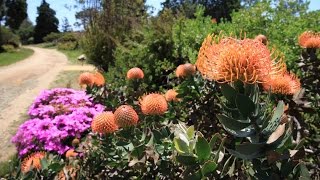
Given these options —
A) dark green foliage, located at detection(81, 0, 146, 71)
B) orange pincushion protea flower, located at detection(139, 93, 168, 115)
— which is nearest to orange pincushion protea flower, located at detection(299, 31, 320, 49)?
orange pincushion protea flower, located at detection(139, 93, 168, 115)

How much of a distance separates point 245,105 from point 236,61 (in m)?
0.17

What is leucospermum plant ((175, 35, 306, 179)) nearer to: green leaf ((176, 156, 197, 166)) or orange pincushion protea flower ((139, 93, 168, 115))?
green leaf ((176, 156, 197, 166))

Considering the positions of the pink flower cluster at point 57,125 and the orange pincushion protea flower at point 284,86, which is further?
the pink flower cluster at point 57,125

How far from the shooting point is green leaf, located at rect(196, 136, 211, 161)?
1.33m

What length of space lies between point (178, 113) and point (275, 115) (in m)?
1.67

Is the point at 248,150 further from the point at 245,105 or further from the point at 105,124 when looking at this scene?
the point at 105,124

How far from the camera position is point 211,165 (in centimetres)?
134

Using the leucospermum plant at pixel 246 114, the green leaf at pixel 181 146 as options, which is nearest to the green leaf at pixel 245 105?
the leucospermum plant at pixel 246 114

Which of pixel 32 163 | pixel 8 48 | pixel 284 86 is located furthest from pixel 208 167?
pixel 8 48

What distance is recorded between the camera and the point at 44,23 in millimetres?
65062

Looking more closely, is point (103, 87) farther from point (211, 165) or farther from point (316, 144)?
point (211, 165)

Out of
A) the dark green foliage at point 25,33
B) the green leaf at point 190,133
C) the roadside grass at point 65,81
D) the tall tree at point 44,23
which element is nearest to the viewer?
the green leaf at point 190,133

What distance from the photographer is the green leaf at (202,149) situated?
4.38 ft

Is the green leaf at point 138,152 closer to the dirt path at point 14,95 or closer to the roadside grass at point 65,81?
the dirt path at point 14,95
